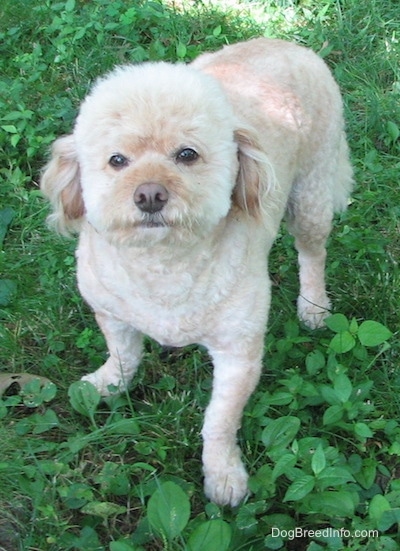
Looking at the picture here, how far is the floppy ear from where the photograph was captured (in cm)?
200

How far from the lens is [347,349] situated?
8.36 feet

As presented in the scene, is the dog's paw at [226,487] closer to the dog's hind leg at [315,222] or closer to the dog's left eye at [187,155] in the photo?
the dog's hind leg at [315,222]

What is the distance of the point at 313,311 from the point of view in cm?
297

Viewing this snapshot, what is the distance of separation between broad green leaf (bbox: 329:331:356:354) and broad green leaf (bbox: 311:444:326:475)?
0.53m

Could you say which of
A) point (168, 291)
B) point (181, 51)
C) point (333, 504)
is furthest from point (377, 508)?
point (181, 51)

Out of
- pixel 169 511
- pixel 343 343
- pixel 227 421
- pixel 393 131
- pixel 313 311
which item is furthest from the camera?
pixel 393 131

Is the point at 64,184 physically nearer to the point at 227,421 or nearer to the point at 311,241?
the point at 227,421

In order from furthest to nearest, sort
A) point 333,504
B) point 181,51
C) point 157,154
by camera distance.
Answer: point 181,51
point 333,504
point 157,154

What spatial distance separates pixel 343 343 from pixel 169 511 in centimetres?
91

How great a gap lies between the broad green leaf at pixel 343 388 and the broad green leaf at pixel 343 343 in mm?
199

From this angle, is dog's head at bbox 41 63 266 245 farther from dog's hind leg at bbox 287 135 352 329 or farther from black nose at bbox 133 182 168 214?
dog's hind leg at bbox 287 135 352 329

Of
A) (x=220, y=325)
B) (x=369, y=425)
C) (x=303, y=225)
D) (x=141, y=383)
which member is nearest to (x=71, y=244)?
(x=141, y=383)

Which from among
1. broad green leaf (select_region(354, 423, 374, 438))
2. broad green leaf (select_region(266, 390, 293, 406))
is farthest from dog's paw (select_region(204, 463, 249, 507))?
broad green leaf (select_region(354, 423, 374, 438))

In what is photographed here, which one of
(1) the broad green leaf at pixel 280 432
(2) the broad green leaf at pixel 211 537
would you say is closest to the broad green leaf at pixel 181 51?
(1) the broad green leaf at pixel 280 432
